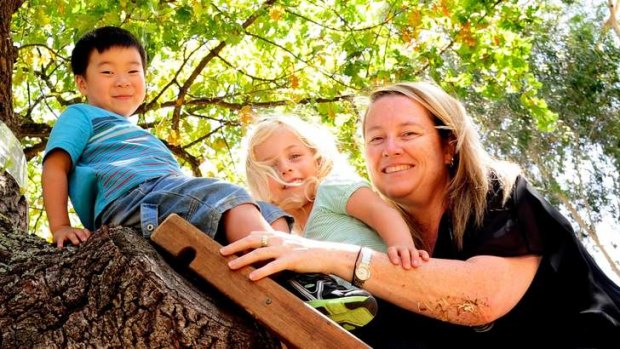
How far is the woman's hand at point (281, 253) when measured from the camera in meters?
2.13

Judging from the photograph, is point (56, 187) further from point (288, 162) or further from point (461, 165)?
point (461, 165)

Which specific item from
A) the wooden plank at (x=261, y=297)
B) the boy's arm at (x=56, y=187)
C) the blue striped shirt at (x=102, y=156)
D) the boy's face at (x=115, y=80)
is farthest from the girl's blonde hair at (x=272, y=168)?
the wooden plank at (x=261, y=297)

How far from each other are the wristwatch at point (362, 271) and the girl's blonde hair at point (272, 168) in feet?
3.10

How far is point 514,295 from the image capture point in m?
2.56

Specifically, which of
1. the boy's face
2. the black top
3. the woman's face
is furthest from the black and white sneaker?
the boy's face

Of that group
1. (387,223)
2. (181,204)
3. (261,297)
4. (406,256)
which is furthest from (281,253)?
(387,223)

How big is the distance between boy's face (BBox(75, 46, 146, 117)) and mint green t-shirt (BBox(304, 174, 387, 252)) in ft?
2.97

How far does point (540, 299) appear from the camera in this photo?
2.67 m

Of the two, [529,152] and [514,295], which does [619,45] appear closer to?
[529,152]

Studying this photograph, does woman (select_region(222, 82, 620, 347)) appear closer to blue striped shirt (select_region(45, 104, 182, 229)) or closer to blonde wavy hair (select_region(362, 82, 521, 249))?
blonde wavy hair (select_region(362, 82, 521, 249))

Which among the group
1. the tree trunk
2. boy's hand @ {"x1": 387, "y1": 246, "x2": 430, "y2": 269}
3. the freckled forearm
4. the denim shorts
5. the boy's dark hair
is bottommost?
the tree trunk

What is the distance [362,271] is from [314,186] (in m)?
1.00

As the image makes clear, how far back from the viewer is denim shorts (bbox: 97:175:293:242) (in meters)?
2.60

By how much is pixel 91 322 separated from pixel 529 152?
20334 millimetres
